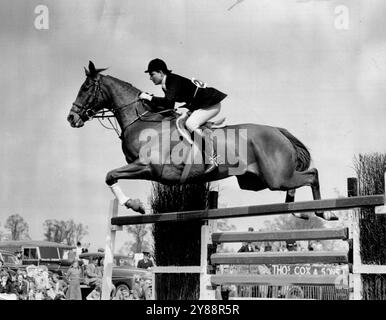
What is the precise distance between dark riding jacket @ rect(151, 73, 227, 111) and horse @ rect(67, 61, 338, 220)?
0.48 feet

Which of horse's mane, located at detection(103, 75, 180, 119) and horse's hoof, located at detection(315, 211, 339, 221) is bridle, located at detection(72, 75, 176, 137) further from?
horse's hoof, located at detection(315, 211, 339, 221)

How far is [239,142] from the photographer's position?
179 inches

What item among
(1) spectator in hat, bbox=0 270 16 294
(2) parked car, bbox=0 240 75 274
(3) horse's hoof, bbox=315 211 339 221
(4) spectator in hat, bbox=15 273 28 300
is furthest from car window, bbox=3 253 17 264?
(3) horse's hoof, bbox=315 211 339 221

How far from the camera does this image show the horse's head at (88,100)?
4633mm

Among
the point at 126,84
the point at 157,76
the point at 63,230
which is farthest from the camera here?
the point at 63,230

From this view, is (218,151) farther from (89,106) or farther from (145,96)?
(89,106)

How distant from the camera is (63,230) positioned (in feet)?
17.1

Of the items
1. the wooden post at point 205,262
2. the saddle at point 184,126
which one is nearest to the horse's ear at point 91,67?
the saddle at point 184,126

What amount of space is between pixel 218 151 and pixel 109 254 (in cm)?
104

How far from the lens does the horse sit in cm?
450

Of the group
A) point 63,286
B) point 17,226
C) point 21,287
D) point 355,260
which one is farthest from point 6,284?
point 355,260

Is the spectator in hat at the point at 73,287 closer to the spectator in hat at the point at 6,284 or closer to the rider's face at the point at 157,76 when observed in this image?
the spectator in hat at the point at 6,284
